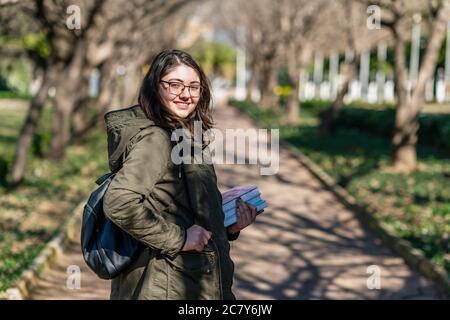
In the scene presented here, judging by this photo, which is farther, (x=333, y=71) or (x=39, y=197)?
(x=333, y=71)

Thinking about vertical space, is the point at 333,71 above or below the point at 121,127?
above

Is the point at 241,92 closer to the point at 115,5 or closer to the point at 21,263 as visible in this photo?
the point at 115,5

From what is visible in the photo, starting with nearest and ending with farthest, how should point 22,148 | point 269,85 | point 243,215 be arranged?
point 243,215, point 22,148, point 269,85

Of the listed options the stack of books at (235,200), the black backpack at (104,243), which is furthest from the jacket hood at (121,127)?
the stack of books at (235,200)

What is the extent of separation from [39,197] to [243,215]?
10615 millimetres

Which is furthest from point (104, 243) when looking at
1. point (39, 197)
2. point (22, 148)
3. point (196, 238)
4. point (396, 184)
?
point (396, 184)

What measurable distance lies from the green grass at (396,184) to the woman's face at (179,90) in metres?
6.02

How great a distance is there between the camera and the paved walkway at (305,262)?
811cm

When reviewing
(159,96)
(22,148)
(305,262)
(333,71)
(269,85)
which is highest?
(333,71)

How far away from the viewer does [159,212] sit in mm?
3166

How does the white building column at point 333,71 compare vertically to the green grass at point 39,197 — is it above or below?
above

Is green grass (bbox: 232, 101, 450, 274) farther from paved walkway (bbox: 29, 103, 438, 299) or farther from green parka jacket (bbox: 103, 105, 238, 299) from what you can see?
green parka jacket (bbox: 103, 105, 238, 299)

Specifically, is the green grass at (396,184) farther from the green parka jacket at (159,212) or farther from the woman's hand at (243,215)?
the green parka jacket at (159,212)

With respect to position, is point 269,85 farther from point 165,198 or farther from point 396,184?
point 165,198
